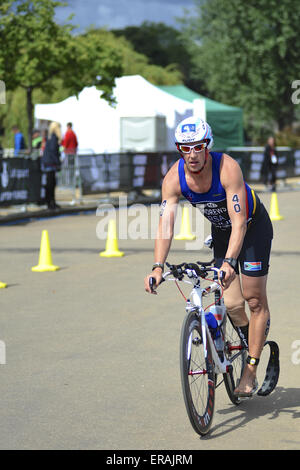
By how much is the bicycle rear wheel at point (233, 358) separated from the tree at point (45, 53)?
1943 cm

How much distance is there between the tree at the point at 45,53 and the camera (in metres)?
25.6

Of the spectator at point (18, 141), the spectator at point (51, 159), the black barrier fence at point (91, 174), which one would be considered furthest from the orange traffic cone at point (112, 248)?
the spectator at point (18, 141)

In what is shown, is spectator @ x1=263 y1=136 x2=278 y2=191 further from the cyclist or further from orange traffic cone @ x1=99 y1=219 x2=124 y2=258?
the cyclist

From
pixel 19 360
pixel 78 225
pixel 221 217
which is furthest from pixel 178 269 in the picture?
pixel 78 225

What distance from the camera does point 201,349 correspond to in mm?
5199

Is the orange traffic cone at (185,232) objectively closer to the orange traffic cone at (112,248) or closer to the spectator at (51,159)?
the orange traffic cone at (112,248)

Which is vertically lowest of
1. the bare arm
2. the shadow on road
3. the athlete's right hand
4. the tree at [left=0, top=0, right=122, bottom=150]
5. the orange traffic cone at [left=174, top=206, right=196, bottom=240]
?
the shadow on road

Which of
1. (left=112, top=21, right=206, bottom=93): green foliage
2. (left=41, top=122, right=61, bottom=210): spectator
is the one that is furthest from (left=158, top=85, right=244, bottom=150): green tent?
(left=112, top=21, right=206, bottom=93): green foliage

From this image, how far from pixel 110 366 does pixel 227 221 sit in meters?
1.86

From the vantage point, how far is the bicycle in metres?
4.96

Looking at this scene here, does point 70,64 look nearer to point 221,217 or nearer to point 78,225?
point 78,225

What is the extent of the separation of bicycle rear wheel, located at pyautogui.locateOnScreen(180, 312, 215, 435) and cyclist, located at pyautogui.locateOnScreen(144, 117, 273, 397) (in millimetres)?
350

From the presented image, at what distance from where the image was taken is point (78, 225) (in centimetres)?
1900

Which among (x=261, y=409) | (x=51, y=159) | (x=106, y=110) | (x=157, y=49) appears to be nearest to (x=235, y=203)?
(x=261, y=409)
